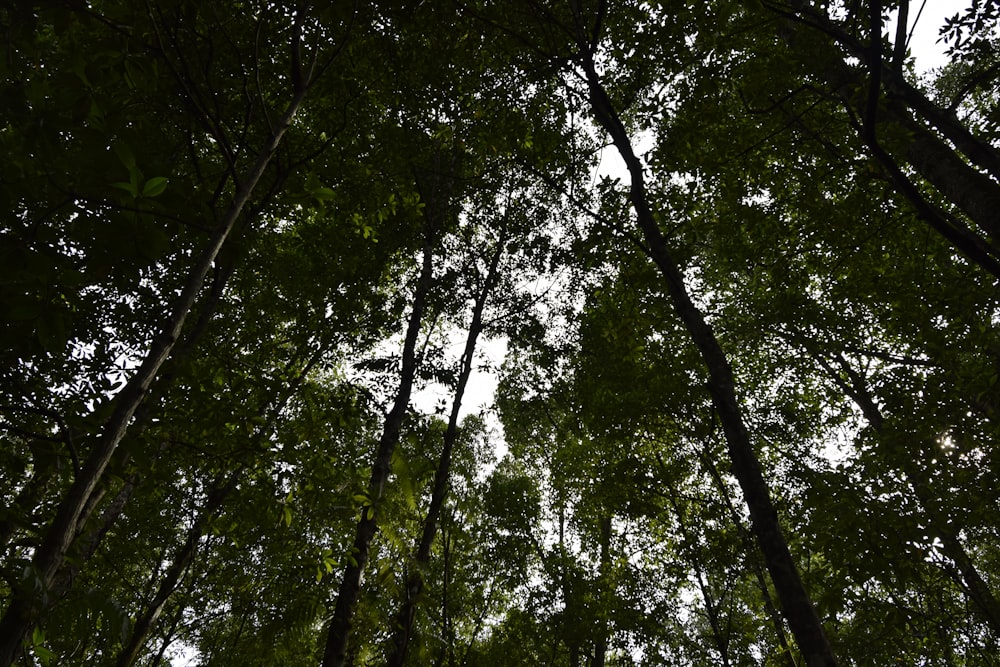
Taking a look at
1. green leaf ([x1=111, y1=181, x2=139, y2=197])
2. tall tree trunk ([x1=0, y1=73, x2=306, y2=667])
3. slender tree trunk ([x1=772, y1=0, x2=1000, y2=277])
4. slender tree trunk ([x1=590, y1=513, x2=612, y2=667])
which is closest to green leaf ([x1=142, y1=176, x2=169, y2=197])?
green leaf ([x1=111, y1=181, x2=139, y2=197])

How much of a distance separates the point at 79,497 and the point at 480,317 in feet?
30.3

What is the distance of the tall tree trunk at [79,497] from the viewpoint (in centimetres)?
130

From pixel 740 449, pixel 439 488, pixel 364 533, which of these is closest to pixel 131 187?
pixel 740 449

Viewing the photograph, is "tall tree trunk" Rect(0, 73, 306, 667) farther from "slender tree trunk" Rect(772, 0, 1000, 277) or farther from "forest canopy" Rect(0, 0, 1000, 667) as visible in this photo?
"slender tree trunk" Rect(772, 0, 1000, 277)

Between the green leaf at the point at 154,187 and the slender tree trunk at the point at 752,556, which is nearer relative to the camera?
the green leaf at the point at 154,187

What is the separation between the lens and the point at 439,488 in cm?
830

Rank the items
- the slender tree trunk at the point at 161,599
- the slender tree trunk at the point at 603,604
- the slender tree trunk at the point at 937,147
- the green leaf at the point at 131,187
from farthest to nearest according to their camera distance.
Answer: the slender tree trunk at the point at 603,604 → the slender tree trunk at the point at 161,599 → the slender tree trunk at the point at 937,147 → the green leaf at the point at 131,187

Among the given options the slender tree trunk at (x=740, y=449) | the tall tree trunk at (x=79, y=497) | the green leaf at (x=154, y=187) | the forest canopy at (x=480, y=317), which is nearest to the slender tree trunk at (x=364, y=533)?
the forest canopy at (x=480, y=317)

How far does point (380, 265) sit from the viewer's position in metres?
9.66

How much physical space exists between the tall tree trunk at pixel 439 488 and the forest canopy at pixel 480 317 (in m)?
0.08

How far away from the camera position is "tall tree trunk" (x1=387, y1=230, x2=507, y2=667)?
516 cm

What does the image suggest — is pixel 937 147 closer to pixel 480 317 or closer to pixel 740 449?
pixel 740 449

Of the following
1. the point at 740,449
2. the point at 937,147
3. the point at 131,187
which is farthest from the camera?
the point at 937,147

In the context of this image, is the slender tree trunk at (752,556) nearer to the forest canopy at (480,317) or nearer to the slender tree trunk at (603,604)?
the forest canopy at (480,317)
